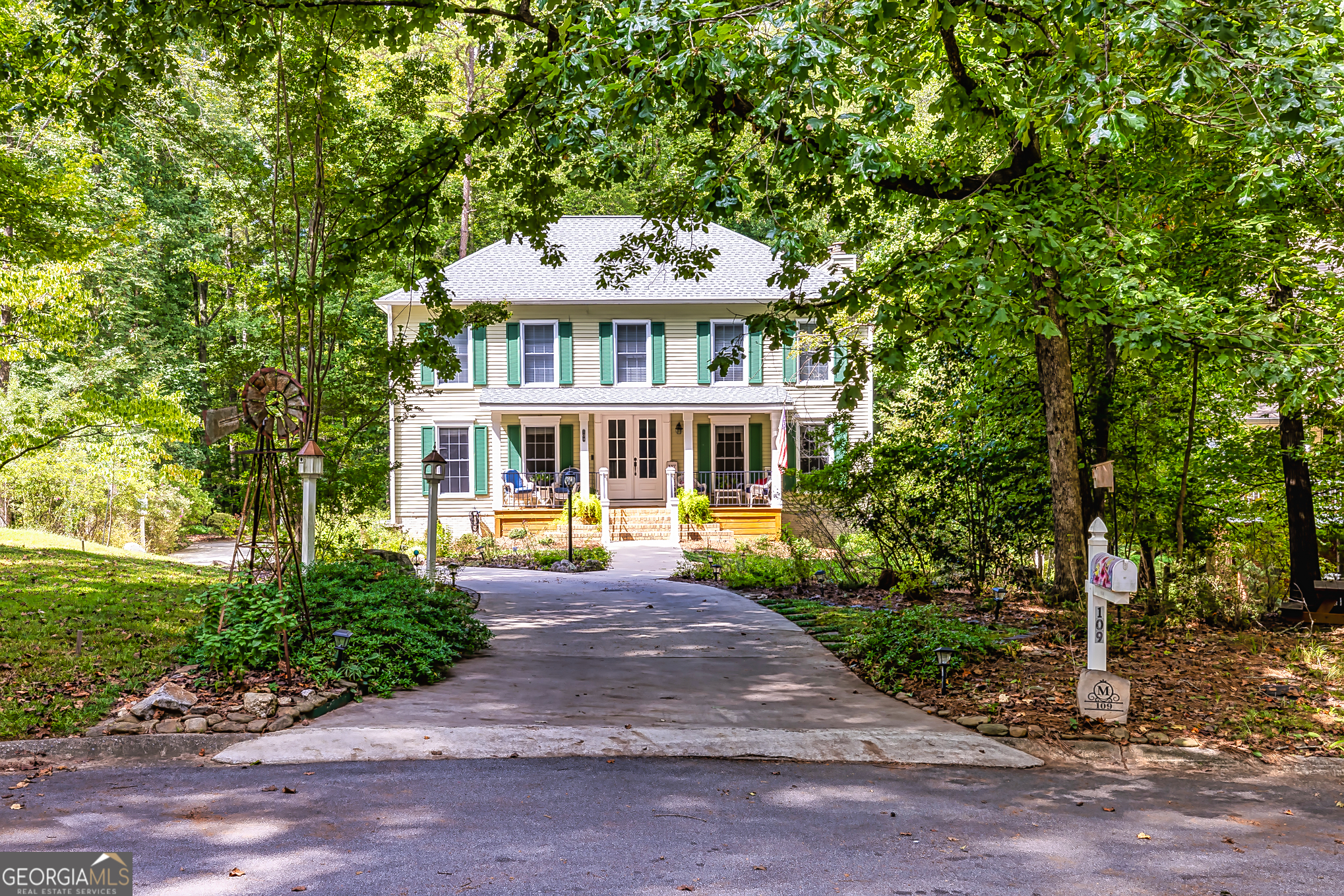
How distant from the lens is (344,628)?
714 cm

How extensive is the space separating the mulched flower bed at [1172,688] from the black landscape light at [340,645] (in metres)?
4.28

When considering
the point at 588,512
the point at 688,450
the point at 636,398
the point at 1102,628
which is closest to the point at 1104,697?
the point at 1102,628

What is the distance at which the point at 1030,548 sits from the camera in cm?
1073

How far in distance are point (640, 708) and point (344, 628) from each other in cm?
253

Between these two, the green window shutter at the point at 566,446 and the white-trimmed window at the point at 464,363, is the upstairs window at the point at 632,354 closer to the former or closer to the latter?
the green window shutter at the point at 566,446

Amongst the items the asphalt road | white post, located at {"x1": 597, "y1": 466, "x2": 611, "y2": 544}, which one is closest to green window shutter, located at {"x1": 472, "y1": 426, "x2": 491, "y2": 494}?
white post, located at {"x1": 597, "y1": 466, "x2": 611, "y2": 544}

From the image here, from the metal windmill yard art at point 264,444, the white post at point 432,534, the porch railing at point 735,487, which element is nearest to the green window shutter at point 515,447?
the porch railing at point 735,487

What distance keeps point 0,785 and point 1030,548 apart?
9942 millimetres

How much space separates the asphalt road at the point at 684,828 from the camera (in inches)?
138

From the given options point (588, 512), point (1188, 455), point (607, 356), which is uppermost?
point (607, 356)

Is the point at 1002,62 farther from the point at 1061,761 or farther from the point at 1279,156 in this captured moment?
the point at 1061,761

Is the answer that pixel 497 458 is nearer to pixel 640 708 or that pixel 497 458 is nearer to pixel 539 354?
pixel 539 354

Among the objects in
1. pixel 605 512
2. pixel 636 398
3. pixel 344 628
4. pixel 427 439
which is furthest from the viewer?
pixel 427 439

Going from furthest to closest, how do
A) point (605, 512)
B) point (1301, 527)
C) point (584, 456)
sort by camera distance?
point (584, 456)
point (605, 512)
point (1301, 527)
